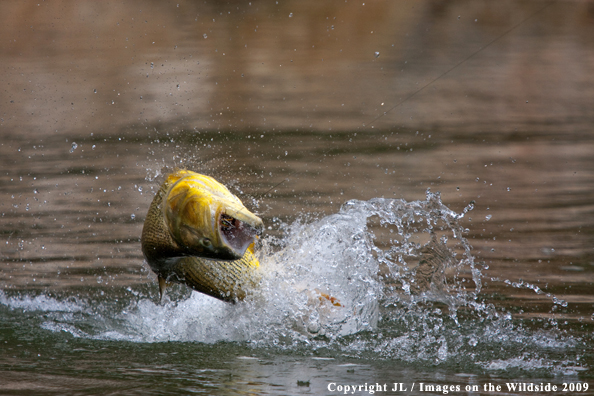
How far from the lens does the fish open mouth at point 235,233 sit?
213cm

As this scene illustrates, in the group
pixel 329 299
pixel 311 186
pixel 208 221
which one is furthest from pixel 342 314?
pixel 311 186

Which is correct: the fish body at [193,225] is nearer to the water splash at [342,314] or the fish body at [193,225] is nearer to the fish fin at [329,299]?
the water splash at [342,314]

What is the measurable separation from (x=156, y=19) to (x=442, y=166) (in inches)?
205

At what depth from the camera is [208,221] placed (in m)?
2.11

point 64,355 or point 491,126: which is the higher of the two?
point 491,126

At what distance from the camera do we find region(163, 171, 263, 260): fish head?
2.10 meters

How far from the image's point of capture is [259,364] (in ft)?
7.82

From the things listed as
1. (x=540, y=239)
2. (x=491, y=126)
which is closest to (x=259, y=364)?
(x=540, y=239)

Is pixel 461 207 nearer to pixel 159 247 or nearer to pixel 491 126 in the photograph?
pixel 491 126

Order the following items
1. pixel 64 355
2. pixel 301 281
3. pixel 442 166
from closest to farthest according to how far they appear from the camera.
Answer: pixel 64 355, pixel 301 281, pixel 442 166

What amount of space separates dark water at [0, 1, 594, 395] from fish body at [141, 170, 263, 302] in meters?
0.29

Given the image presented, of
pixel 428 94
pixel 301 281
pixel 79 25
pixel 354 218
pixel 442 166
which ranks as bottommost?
pixel 301 281

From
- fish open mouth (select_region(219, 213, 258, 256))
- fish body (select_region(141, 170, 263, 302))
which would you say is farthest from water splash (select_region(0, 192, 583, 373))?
fish open mouth (select_region(219, 213, 258, 256))

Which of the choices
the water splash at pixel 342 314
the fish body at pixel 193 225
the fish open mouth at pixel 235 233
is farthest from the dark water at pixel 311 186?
the fish open mouth at pixel 235 233
